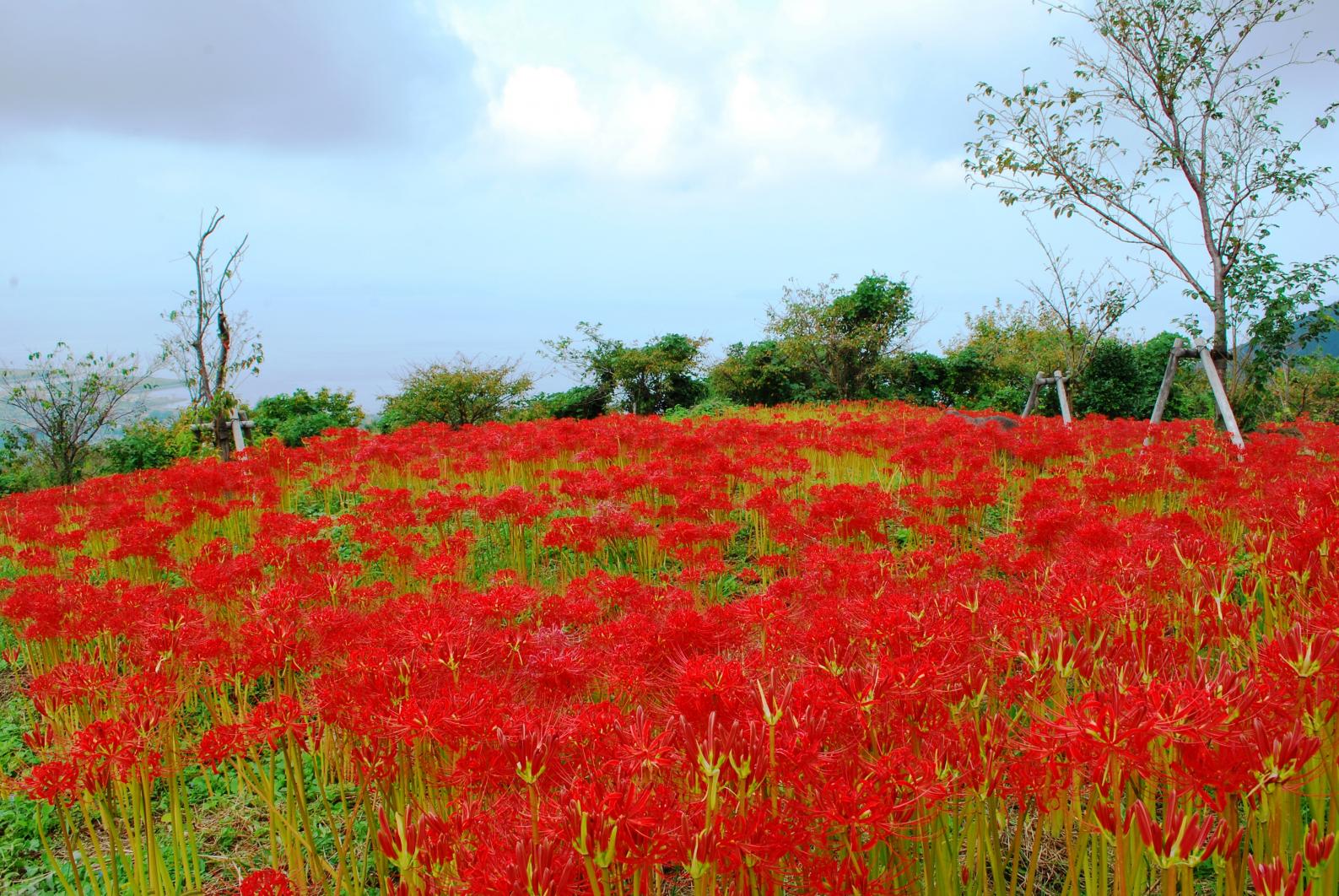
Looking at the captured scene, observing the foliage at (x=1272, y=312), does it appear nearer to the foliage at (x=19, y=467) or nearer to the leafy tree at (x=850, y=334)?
the leafy tree at (x=850, y=334)

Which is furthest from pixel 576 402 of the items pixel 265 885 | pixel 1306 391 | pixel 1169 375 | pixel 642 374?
pixel 265 885

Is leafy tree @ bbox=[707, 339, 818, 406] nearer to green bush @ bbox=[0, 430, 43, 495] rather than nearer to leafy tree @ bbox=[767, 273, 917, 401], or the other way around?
leafy tree @ bbox=[767, 273, 917, 401]

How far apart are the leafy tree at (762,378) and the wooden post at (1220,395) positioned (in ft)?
44.3

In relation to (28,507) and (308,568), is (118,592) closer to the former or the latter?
(308,568)

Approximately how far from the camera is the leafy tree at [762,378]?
23.4 m

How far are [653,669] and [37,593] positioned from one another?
11.6 ft

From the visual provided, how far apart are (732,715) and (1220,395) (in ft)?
32.8

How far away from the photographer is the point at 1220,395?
9.16m

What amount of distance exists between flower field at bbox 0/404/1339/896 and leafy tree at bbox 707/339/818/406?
59.5 feet

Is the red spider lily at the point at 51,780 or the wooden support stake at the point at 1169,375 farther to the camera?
the wooden support stake at the point at 1169,375

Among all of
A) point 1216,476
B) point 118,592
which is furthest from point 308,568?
point 1216,476

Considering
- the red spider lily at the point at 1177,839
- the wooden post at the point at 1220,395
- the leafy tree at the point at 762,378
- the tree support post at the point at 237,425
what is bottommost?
the red spider lily at the point at 1177,839

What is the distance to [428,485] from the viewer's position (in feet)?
27.3

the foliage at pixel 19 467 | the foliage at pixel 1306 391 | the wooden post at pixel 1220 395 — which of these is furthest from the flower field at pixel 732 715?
the foliage at pixel 1306 391
